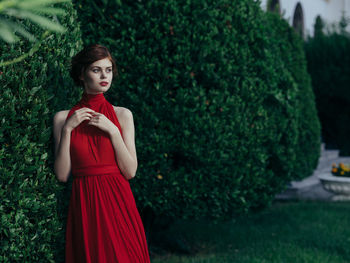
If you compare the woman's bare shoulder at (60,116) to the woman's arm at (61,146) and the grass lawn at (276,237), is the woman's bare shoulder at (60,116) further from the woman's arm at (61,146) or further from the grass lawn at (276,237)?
the grass lawn at (276,237)

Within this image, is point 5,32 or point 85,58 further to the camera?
point 85,58

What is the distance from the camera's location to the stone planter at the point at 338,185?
8570 millimetres

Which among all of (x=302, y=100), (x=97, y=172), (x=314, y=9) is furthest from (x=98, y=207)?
(x=314, y=9)

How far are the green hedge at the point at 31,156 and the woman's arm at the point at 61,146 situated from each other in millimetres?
54

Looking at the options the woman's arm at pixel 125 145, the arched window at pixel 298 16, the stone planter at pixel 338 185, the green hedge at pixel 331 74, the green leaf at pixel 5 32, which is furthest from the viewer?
the arched window at pixel 298 16

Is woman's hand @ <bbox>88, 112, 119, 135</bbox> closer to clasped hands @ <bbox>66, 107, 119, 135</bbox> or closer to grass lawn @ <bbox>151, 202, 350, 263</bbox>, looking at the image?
clasped hands @ <bbox>66, 107, 119, 135</bbox>

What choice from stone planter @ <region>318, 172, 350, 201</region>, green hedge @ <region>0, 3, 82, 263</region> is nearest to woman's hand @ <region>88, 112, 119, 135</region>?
green hedge @ <region>0, 3, 82, 263</region>

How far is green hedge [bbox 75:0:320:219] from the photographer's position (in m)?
4.08

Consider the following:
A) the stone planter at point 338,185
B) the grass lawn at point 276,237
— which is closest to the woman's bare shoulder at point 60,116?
the grass lawn at point 276,237

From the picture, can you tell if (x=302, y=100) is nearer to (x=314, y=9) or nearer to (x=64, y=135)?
(x=64, y=135)

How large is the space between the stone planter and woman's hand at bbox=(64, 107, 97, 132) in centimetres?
717

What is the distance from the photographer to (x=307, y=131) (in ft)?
26.6

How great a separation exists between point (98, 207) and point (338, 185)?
Result: 23.6 feet

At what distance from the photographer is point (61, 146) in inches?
100
